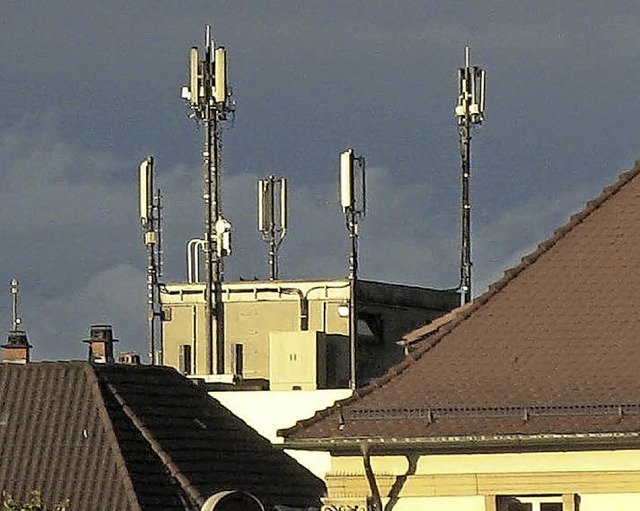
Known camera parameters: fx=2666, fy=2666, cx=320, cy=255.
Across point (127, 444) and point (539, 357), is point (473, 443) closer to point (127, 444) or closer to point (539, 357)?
point (539, 357)

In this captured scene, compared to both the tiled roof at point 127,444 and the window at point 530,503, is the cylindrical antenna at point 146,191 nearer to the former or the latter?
the tiled roof at point 127,444

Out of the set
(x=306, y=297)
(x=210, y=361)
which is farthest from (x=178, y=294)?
(x=210, y=361)

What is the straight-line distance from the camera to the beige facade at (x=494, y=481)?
31531 millimetres

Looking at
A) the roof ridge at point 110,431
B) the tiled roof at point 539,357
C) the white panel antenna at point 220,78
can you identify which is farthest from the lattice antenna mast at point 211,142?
the tiled roof at point 539,357

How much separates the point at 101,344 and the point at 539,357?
98.5 feet

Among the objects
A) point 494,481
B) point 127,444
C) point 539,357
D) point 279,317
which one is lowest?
point 494,481

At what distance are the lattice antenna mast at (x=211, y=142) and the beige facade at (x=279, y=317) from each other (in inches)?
216

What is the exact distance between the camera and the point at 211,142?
205 feet

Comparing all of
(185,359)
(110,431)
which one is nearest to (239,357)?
(185,359)

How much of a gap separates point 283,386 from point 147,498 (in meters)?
14.1

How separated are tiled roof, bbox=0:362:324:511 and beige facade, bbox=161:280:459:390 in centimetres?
1895

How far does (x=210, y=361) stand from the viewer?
6569 cm

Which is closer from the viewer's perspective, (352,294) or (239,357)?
(352,294)

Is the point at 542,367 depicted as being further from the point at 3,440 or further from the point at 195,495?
the point at 3,440
